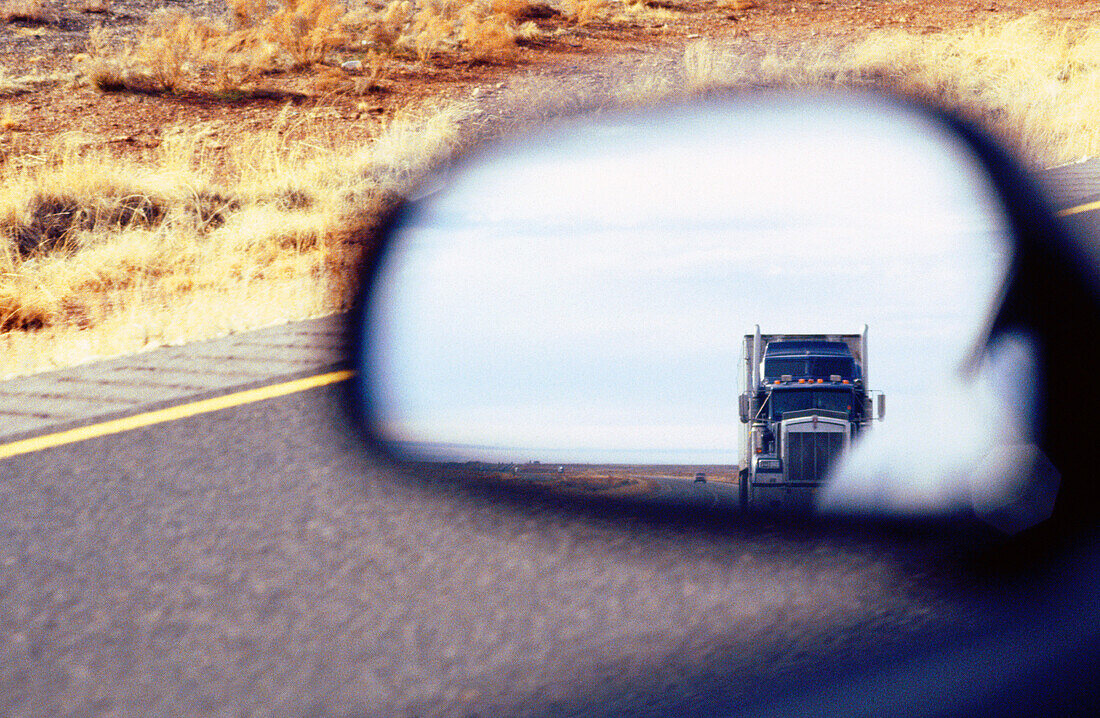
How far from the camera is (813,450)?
5.45 ft

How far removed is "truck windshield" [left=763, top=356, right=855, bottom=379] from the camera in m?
1.70

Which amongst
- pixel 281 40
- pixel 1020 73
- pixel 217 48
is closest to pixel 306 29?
pixel 281 40

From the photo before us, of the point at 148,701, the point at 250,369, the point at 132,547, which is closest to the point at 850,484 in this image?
the point at 148,701

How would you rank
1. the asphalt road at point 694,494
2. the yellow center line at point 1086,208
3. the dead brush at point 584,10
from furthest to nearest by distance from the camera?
the dead brush at point 584,10 → the yellow center line at point 1086,208 → the asphalt road at point 694,494

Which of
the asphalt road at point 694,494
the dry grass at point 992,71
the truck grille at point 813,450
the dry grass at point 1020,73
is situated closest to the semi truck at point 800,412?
the truck grille at point 813,450

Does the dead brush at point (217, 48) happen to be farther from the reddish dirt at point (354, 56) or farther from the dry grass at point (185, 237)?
the dry grass at point (185, 237)

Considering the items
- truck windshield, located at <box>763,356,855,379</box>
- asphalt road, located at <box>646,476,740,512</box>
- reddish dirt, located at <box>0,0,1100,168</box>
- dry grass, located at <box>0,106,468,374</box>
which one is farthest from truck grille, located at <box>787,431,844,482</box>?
reddish dirt, located at <box>0,0,1100,168</box>

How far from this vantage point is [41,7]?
23297 millimetres

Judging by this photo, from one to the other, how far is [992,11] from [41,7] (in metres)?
22.2

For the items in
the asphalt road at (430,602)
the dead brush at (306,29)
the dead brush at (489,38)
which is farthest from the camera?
the dead brush at (489,38)

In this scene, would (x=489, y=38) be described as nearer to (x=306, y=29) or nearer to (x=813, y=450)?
(x=306, y=29)

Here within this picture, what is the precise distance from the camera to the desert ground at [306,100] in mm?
6855

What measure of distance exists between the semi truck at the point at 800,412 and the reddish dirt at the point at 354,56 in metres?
12.6

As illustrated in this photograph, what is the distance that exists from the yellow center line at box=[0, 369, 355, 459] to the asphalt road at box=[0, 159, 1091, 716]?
1.93ft
